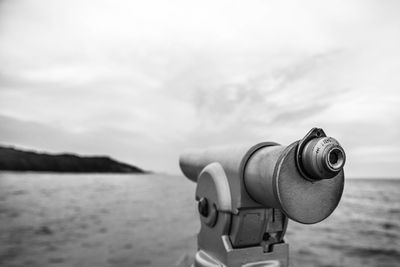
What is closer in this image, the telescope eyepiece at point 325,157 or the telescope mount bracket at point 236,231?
the telescope eyepiece at point 325,157

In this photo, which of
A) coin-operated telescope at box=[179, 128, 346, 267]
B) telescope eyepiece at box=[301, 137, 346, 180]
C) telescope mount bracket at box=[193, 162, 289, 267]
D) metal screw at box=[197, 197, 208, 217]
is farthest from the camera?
metal screw at box=[197, 197, 208, 217]

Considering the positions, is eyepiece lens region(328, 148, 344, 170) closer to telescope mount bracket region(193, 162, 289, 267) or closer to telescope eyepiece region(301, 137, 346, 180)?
telescope eyepiece region(301, 137, 346, 180)

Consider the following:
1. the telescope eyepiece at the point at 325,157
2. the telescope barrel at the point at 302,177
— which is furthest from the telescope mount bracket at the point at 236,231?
the telescope eyepiece at the point at 325,157

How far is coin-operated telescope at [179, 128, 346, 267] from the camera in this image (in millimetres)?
1511

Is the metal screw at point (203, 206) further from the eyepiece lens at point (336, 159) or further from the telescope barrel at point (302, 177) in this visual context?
the eyepiece lens at point (336, 159)

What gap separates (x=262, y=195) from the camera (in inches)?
69.6

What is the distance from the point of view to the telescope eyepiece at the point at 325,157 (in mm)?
1380

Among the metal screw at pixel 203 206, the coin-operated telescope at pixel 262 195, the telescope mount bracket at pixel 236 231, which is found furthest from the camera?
the metal screw at pixel 203 206

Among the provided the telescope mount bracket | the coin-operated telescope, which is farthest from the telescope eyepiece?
the telescope mount bracket

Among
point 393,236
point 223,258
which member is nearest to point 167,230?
point 223,258

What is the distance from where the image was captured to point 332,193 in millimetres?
1649

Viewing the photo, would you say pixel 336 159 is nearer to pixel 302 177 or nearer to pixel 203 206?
pixel 302 177

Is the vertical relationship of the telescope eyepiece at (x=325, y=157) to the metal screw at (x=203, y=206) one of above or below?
above

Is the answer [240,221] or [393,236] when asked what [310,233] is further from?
[240,221]
